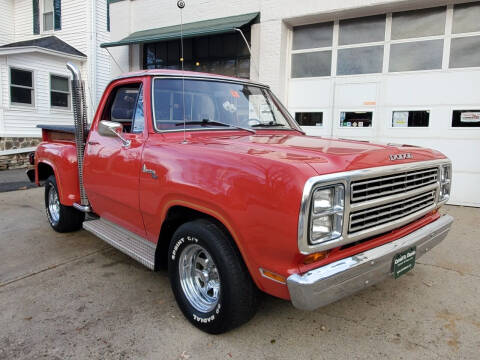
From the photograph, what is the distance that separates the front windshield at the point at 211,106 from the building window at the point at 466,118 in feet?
15.0

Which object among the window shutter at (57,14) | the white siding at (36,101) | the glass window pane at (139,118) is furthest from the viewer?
the window shutter at (57,14)

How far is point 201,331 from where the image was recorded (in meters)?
2.73

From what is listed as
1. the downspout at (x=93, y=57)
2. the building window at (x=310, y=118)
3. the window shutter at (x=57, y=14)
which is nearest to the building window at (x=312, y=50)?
the building window at (x=310, y=118)

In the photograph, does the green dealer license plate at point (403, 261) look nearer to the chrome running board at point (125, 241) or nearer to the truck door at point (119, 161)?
the chrome running board at point (125, 241)

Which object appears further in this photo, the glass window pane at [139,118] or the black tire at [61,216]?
the black tire at [61,216]

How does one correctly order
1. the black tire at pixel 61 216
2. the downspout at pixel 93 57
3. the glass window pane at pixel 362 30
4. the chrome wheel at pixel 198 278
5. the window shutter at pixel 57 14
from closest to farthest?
the chrome wheel at pixel 198 278 → the black tire at pixel 61 216 → the glass window pane at pixel 362 30 → the downspout at pixel 93 57 → the window shutter at pixel 57 14

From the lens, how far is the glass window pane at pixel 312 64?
8.06 m

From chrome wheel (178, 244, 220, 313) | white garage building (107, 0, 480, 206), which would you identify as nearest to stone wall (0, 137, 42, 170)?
white garage building (107, 0, 480, 206)

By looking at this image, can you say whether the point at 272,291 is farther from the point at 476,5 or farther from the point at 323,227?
the point at 476,5

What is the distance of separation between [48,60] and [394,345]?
14695 millimetres

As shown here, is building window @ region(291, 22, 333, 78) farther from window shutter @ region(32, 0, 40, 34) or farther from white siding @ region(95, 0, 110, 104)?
window shutter @ region(32, 0, 40, 34)

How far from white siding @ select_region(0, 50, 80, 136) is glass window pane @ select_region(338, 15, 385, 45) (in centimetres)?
1088

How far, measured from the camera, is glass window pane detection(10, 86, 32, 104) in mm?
12648

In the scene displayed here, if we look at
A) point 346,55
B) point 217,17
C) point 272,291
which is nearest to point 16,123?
point 217,17
